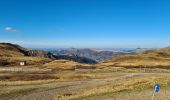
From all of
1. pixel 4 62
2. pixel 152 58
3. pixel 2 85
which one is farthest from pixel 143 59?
pixel 2 85

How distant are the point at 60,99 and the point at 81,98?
10.3ft

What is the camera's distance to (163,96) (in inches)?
1265

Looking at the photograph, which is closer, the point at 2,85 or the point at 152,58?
the point at 2,85

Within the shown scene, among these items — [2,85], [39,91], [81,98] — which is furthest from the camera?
[2,85]

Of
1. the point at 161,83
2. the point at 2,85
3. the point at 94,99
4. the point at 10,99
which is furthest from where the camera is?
the point at 2,85

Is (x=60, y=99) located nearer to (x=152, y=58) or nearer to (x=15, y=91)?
(x=15, y=91)

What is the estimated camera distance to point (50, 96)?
141ft

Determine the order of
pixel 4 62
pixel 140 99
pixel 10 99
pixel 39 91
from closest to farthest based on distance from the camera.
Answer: pixel 140 99
pixel 10 99
pixel 39 91
pixel 4 62

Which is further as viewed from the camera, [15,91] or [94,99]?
[15,91]

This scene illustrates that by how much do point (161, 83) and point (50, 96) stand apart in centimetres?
1570

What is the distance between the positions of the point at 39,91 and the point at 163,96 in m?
21.9

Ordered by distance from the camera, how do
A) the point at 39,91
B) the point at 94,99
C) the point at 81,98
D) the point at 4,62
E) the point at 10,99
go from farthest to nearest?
the point at 4,62 < the point at 39,91 < the point at 10,99 < the point at 81,98 < the point at 94,99

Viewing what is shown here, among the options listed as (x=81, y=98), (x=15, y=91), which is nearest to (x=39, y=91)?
(x=15, y=91)

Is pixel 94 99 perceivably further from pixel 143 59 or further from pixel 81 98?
pixel 143 59
